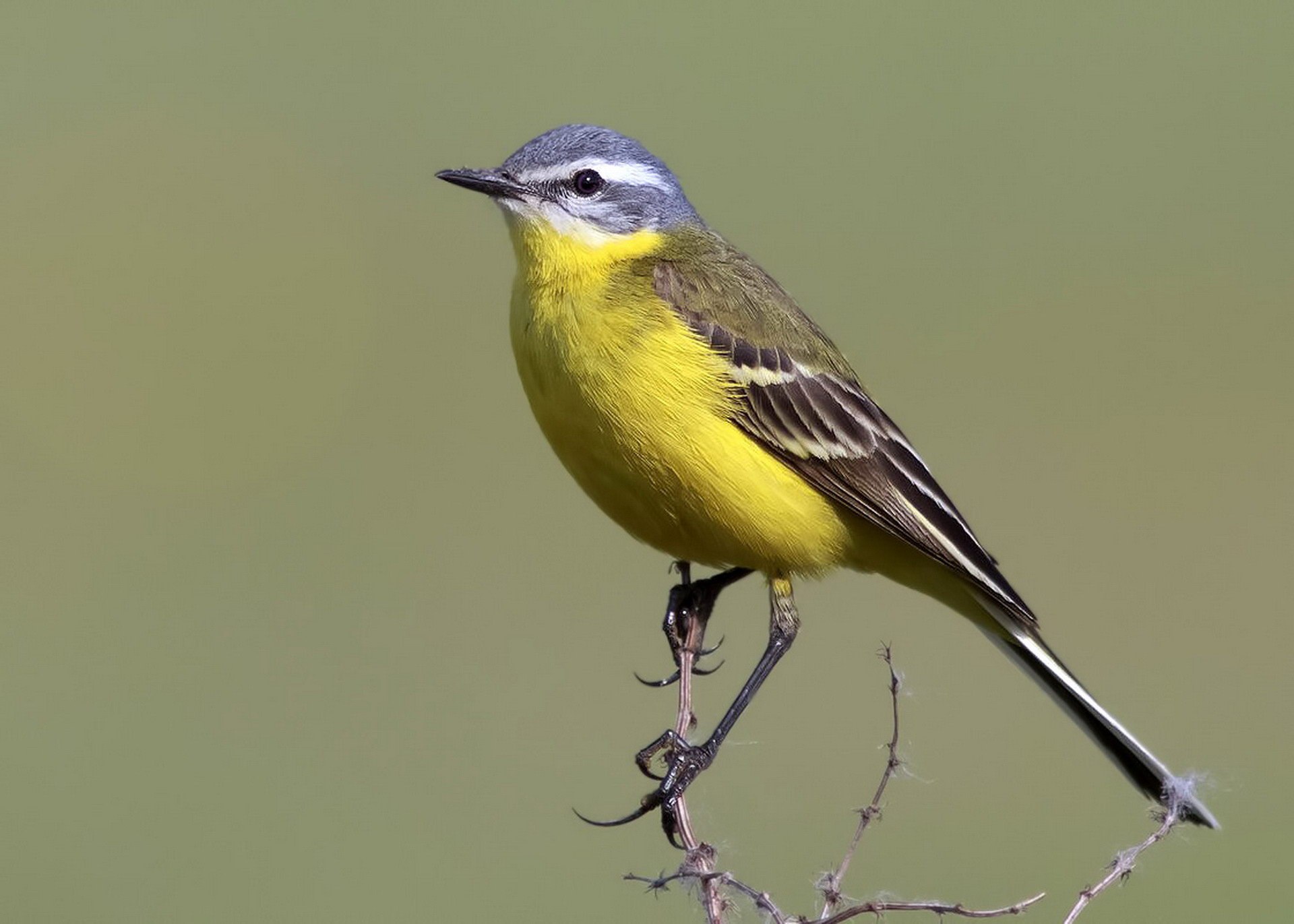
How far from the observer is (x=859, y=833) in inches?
167

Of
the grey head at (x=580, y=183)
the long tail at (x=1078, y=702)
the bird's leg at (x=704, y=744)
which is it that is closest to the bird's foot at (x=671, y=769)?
the bird's leg at (x=704, y=744)

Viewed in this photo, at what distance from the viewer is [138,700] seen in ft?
35.9

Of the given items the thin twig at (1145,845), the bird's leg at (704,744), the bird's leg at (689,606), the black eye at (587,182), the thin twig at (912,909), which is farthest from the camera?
the black eye at (587,182)

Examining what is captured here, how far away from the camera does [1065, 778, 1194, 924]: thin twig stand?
3.96 metres

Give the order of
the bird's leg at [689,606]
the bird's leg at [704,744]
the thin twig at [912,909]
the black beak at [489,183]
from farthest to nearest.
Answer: the black beak at [489,183]
the bird's leg at [689,606]
the bird's leg at [704,744]
the thin twig at [912,909]

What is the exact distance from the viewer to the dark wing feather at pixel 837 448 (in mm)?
6070

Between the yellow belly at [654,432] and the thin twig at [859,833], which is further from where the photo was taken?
the yellow belly at [654,432]

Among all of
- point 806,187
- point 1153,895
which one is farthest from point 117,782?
point 806,187

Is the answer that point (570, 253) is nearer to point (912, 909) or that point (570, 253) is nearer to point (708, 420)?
point (708, 420)

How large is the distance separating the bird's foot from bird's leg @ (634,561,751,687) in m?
0.24

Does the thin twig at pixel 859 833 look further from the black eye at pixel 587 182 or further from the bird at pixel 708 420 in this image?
the black eye at pixel 587 182

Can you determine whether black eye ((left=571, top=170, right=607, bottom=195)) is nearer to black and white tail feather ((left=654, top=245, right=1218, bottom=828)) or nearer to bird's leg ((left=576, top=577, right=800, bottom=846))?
black and white tail feather ((left=654, top=245, right=1218, bottom=828))

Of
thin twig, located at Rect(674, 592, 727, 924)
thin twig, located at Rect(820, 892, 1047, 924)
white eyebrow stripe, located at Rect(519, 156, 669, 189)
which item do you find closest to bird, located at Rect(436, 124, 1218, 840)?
white eyebrow stripe, located at Rect(519, 156, 669, 189)

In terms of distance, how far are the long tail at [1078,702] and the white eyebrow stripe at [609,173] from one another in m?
2.02
